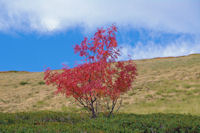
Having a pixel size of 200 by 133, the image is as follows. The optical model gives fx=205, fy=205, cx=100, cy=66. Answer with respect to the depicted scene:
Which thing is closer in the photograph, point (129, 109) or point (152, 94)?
point (129, 109)

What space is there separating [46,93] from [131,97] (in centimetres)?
1422

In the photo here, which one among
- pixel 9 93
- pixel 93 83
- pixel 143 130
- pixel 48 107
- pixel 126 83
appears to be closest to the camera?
pixel 143 130

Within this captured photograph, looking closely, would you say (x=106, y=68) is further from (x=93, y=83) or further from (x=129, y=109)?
(x=129, y=109)

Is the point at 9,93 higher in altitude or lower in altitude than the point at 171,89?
higher

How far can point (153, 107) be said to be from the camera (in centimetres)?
2280

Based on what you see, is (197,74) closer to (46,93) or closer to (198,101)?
(198,101)

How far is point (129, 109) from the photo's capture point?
2305 cm

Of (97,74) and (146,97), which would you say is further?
(146,97)

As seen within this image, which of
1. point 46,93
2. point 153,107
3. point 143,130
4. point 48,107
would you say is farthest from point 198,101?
point 46,93

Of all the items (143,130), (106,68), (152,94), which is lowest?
(143,130)

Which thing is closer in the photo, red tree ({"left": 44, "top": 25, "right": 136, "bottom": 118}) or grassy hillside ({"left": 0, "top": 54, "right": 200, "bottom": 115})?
red tree ({"left": 44, "top": 25, "right": 136, "bottom": 118})

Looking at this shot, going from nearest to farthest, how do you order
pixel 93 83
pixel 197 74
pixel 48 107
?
pixel 93 83 → pixel 48 107 → pixel 197 74

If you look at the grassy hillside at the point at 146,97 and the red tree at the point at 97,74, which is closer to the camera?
the red tree at the point at 97,74

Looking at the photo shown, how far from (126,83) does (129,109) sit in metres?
10.1
